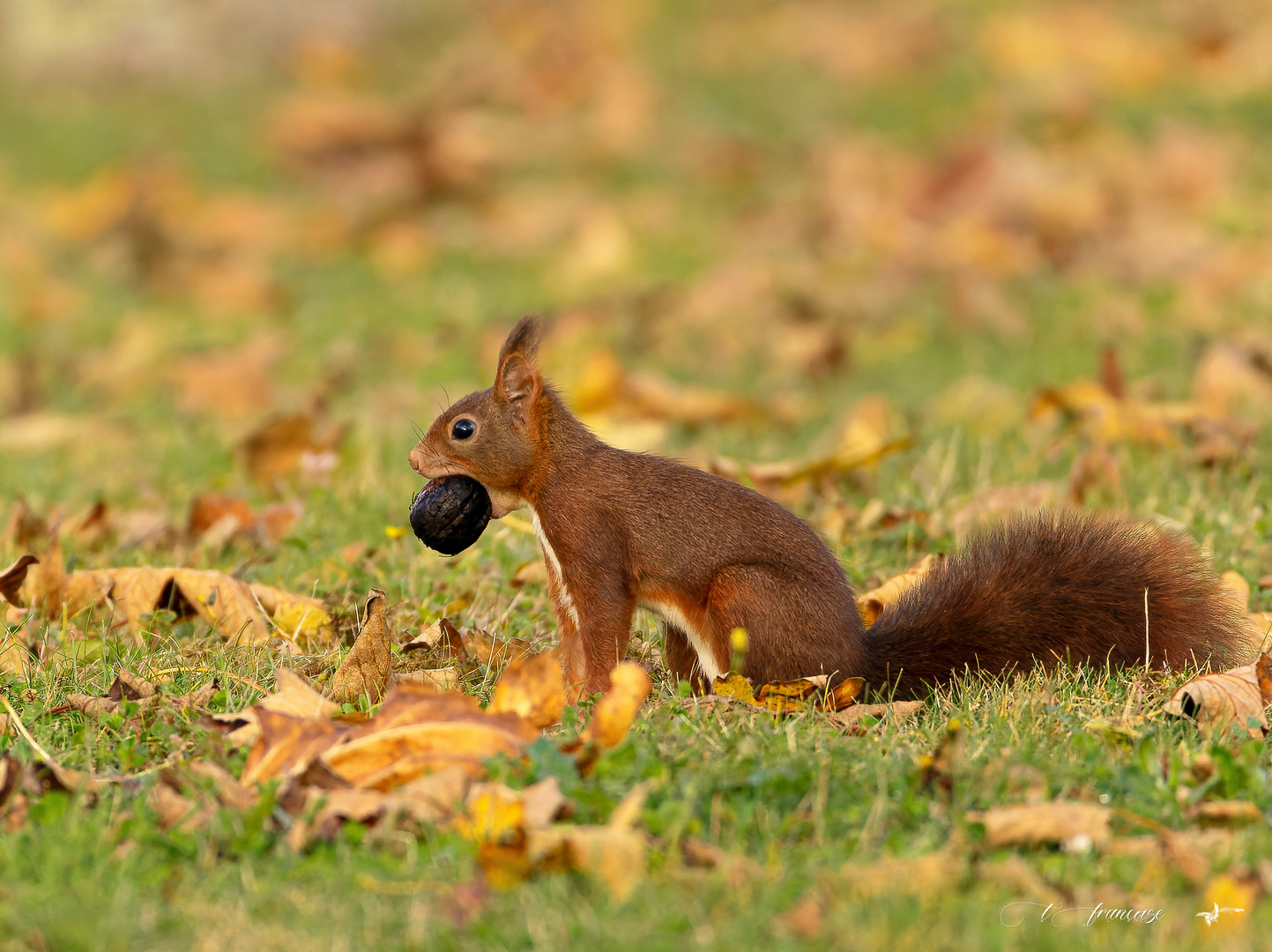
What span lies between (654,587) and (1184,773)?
3.79ft

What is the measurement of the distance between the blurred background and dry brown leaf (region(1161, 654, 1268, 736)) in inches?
59.0

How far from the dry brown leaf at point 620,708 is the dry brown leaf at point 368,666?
0.67 m

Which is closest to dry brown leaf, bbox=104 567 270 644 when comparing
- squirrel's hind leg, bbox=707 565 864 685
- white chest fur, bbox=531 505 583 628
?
white chest fur, bbox=531 505 583 628

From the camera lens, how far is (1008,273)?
813cm

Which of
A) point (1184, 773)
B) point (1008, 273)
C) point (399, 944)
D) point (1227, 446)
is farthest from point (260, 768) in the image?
point (1008, 273)

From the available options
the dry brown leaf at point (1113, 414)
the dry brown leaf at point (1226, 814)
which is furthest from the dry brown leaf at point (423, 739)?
the dry brown leaf at point (1113, 414)

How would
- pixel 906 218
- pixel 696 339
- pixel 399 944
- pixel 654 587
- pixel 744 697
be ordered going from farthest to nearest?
pixel 906 218, pixel 696 339, pixel 654 587, pixel 744 697, pixel 399 944

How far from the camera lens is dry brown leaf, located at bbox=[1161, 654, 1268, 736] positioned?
2.80 meters

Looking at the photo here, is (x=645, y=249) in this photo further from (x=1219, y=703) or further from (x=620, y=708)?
(x=620, y=708)

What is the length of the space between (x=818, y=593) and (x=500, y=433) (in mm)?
812

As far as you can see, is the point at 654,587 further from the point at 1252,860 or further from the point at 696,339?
the point at 696,339

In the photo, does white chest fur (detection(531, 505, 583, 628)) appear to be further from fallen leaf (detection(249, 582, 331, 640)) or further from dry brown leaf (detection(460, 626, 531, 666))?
fallen leaf (detection(249, 582, 331, 640))

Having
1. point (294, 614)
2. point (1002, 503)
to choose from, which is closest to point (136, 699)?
point (294, 614)

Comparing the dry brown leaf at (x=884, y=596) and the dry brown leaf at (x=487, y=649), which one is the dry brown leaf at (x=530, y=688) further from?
the dry brown leaf at (x=884, y=596)
